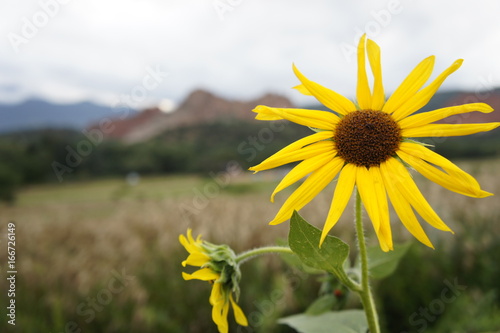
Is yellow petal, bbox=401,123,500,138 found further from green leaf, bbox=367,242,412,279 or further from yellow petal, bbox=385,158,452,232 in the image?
green leaf, bbox=367,242,412,279

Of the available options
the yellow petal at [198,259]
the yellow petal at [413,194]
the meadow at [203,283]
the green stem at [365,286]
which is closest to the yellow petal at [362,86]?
the yellow petal at [413,194]

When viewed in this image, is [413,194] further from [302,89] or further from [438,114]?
[302,89]

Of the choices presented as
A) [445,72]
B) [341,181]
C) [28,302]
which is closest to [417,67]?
[445,72]

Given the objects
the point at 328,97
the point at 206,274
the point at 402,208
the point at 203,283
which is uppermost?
the point at 328,97

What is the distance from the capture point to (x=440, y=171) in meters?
1.04

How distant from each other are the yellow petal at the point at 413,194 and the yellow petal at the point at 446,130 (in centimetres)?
11

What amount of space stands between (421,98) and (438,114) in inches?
2.5

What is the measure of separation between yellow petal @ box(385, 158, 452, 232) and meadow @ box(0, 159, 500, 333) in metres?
2.50

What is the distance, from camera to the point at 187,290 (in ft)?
13.3

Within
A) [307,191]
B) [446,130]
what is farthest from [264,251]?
[446,130]

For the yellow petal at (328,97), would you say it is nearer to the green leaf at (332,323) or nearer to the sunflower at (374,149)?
the sunflower at (374,149)

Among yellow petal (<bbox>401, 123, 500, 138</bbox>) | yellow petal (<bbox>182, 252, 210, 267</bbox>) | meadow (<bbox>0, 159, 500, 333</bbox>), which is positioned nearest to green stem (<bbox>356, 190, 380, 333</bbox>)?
yellow petal (<bbox>401, 123, 500, 138</bbox>)

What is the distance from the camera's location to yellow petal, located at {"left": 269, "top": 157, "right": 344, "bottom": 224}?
105 centimetres

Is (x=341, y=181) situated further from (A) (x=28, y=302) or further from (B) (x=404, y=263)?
(B) (x=404, y=263)
